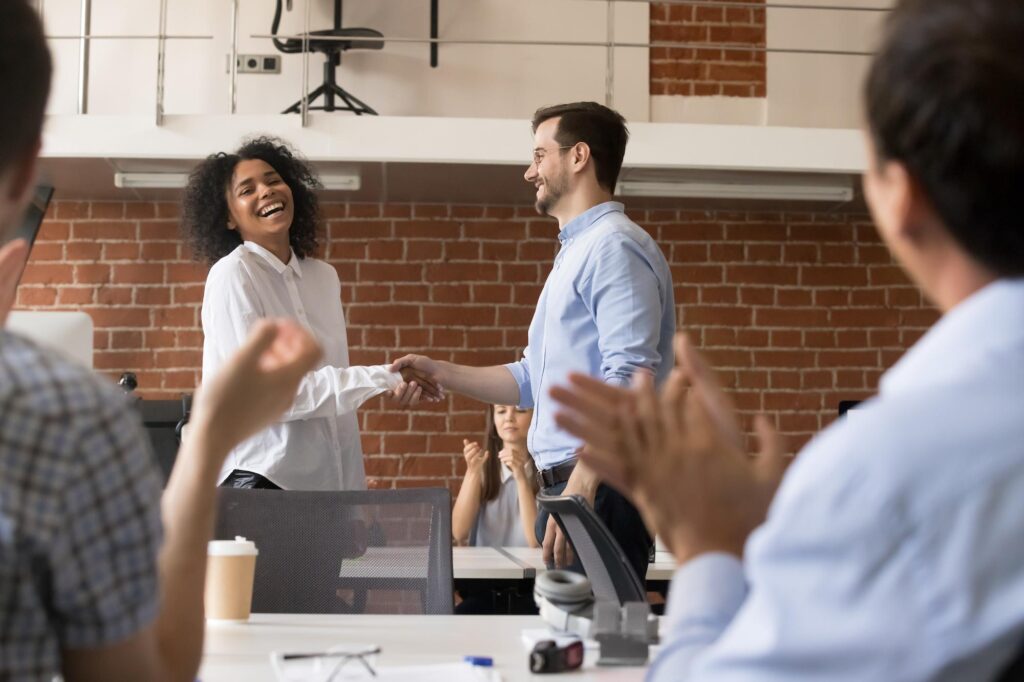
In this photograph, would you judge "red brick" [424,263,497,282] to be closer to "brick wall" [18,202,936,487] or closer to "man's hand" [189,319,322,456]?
"brick wall" [18,202,936,487]

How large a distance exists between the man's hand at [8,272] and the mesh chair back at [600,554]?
72cm

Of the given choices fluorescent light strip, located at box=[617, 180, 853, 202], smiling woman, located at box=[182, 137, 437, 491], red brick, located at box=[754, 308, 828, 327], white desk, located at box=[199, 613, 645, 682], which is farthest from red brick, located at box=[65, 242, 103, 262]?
white desk, located at box=[199, 613, 645, 682]

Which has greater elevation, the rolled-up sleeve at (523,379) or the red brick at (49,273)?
the red brick at (49,273)

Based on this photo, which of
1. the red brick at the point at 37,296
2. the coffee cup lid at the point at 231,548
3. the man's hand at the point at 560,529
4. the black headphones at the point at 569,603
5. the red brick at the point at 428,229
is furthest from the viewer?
the red brick at the point at 428,229

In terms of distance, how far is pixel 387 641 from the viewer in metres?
1.48

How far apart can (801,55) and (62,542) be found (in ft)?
16.8

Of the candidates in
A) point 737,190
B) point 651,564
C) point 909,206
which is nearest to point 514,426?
point 651,564

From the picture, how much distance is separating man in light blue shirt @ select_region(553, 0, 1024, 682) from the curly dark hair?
9.21ft

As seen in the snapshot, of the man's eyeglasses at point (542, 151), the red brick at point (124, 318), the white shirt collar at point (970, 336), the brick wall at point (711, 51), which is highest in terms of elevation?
the brick wall at point (711, 51)

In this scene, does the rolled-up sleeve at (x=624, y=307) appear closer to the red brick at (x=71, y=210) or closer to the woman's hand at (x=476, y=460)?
the woman's hand at (x=476, y=460)

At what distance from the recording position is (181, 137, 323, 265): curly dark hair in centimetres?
334

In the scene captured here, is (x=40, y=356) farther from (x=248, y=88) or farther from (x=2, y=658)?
(x=248, y=88)

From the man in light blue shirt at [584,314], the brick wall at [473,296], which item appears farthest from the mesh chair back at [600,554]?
the brick wall at [473,296]

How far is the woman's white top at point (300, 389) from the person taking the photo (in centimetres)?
262
